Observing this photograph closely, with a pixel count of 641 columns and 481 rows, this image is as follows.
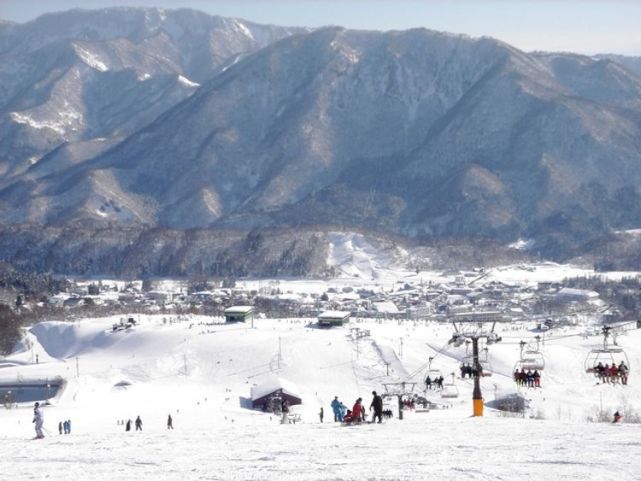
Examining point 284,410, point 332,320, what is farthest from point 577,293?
point 284,410

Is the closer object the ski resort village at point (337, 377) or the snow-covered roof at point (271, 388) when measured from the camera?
the ski resort village at point (337, 377)

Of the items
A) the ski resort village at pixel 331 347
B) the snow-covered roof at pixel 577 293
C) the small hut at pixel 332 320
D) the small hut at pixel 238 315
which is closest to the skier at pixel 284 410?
the ski resort village at pixel 331 347

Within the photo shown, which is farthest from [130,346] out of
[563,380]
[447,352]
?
[563,380]

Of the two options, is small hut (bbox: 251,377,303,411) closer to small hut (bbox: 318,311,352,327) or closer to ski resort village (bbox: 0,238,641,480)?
ski resort village (bbox: 0,238,641,480)

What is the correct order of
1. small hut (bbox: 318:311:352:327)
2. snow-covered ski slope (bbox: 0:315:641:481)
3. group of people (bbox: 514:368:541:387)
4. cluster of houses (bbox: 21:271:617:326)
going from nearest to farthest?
snow-covered ski slope (bbox: 0:315:641:481) → group of people (bbox: 514:368:541:387) → small hut (bbox: 318:311:352:327) → cluster of houses (bbox: 21:271:617:326)

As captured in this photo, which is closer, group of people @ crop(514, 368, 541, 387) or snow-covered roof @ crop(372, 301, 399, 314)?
A: group of people @ crop(514, 368, 541, 387)

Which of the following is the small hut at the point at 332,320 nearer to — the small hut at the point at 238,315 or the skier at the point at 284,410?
the small hut at the point at 238,315

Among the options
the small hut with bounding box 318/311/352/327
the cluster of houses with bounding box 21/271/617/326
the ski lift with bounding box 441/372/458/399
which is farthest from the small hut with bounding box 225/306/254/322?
the ski lift with bounding box 441/372/458/399
